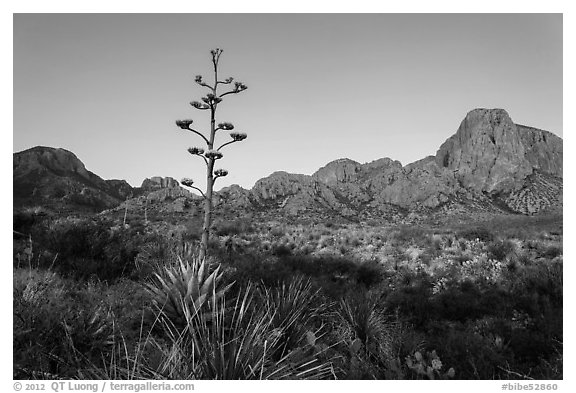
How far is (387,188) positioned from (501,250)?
5741 centimetres

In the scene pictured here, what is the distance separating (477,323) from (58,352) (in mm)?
6023

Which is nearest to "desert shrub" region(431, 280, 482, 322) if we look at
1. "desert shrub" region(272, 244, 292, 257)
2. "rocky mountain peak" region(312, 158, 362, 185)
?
"desert shrub" region(272, 244, 292, 257)

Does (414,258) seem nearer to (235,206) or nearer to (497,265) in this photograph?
(497,265)

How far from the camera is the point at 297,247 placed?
1307 cm

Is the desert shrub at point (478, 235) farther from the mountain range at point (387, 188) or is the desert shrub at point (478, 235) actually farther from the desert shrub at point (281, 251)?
the mountain range at point (387, 188)

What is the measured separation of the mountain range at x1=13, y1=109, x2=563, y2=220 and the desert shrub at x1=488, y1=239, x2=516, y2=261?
41.0 feet

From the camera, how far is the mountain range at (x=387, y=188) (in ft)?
105

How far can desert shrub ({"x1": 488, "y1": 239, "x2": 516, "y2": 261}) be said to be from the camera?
32.8 feet

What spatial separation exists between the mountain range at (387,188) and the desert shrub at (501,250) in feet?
41.0

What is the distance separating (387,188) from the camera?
6606 cm

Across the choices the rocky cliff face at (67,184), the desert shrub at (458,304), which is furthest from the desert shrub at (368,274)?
the rocky cliff face at (67,184)

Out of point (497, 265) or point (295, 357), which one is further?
point (497, 265)

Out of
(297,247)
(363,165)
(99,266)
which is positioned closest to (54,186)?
(297,247)
